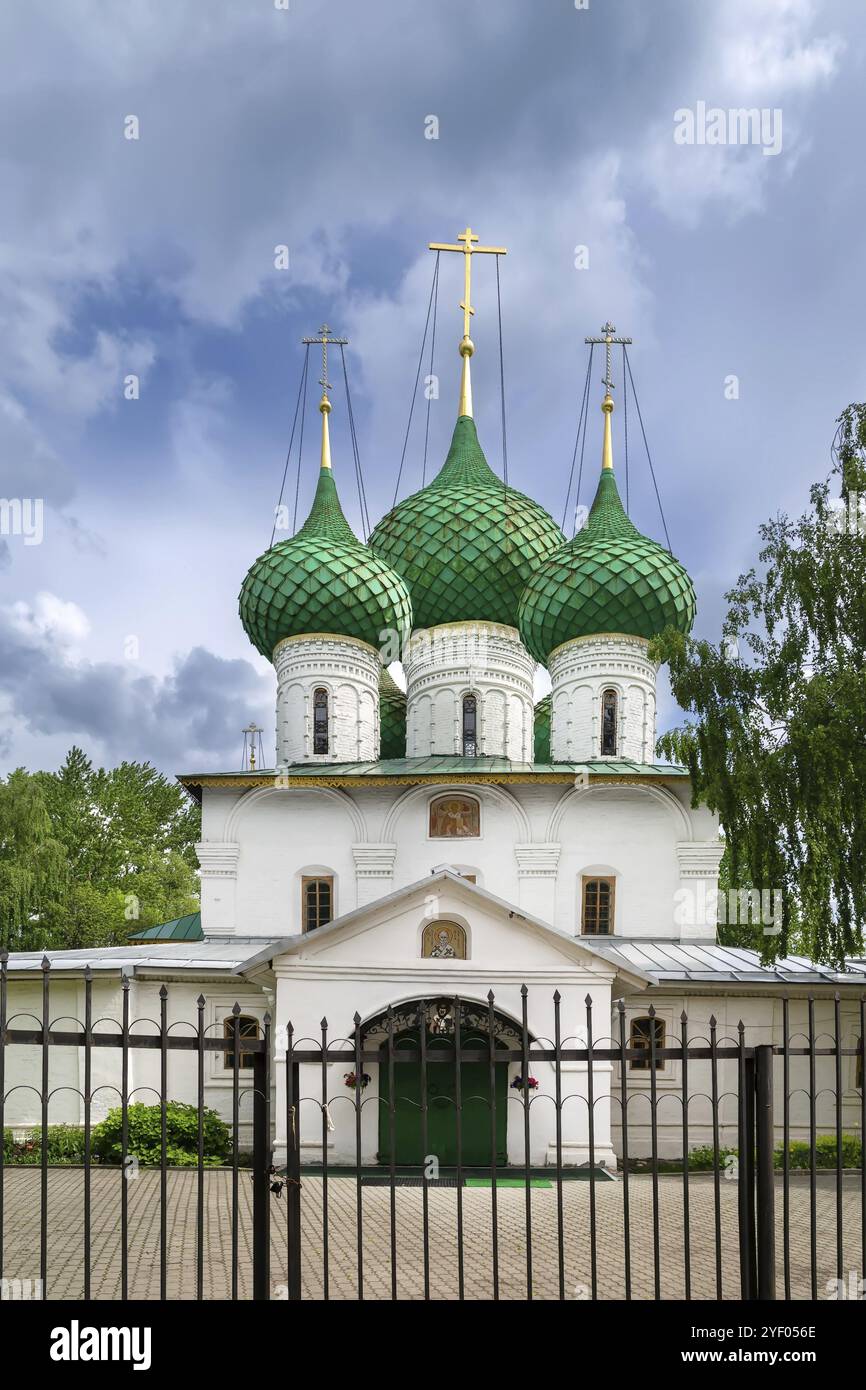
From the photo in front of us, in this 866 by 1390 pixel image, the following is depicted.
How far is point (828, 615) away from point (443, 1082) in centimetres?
757

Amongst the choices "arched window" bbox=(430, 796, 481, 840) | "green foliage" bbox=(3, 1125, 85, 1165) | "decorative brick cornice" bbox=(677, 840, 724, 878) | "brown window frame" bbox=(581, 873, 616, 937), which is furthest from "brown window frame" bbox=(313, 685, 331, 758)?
"green foliage" bbox=(3, 1125, 85, 1165)

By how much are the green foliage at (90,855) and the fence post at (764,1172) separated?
23870mm

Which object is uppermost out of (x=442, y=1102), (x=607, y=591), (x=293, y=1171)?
(x=607, y=591)

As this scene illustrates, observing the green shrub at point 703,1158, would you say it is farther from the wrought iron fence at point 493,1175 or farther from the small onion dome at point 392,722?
the small onion dome at point 392,722

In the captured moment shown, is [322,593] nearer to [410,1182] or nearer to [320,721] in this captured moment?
[320,721]

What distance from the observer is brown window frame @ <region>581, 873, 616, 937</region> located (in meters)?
17.9

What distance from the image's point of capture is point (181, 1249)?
343 inches

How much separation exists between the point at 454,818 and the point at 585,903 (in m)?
2.68

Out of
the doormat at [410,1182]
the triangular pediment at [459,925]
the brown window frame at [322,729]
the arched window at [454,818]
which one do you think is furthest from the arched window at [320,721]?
the doormat at [410,1182]

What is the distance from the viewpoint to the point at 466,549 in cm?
2267

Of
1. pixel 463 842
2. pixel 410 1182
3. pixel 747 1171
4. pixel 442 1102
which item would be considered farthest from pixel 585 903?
pixel 747 1171

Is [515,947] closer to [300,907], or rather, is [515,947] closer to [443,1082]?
[443,1082]

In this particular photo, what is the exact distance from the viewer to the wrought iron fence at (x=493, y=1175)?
182 inches
